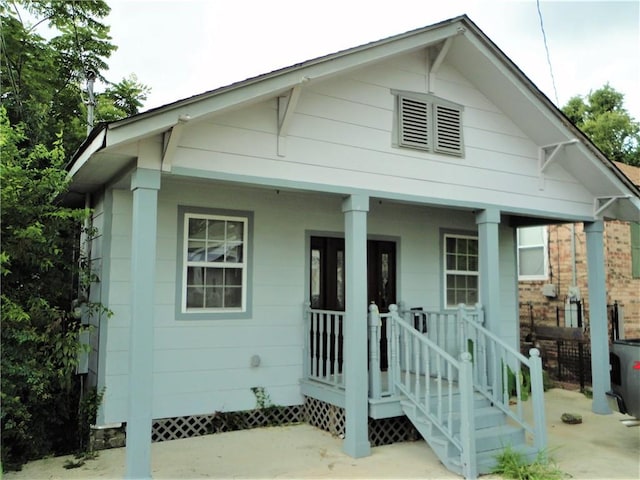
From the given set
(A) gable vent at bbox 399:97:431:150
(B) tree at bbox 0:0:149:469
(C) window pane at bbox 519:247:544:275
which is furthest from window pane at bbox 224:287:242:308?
(C) window pane at bbox 519:247:544:275

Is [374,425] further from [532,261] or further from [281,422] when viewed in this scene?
[532,261]

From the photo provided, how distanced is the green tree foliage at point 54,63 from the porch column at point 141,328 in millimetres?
5588

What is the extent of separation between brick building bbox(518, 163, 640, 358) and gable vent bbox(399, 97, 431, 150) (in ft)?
19.5

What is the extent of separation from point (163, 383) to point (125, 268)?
1.44 m

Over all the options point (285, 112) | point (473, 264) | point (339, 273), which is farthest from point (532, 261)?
point (285, 112)

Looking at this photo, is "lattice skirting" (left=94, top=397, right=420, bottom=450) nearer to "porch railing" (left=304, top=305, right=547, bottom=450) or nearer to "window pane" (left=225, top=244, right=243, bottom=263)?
"porch railing" (left=304, top=305, right=547, bottom=450)

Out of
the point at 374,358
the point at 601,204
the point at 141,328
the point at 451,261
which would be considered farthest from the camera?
the point at 451,261

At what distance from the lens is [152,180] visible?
186 inches

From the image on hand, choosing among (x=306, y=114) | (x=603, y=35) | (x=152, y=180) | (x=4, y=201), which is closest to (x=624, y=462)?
(x=306, y=114)

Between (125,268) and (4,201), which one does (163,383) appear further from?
(4,201)

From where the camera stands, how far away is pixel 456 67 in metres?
6.95

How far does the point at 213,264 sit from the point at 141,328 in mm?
2076

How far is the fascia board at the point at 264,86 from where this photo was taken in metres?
4.41

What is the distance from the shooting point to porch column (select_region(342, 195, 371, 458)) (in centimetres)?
560
